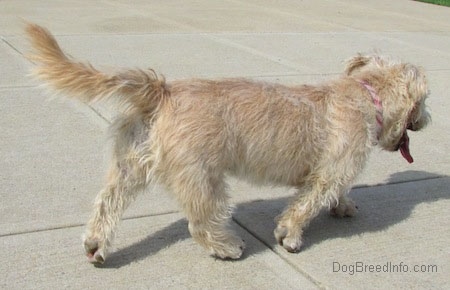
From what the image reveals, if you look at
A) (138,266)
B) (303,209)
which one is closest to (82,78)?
(138,266)

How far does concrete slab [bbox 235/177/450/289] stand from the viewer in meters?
3.92

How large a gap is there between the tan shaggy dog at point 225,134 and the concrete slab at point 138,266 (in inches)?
4.8

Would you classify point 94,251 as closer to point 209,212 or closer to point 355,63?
point 209,212

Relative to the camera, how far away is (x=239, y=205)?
4.85 metres

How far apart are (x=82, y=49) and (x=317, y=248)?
6.16m

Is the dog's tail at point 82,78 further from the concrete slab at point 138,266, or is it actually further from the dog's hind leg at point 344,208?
the dog's hind leg at point 344,208

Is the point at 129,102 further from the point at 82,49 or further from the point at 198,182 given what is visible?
the point at 82,49

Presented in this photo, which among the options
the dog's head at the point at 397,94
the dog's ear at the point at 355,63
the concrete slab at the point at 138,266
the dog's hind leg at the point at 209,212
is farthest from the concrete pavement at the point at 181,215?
the dog's ear at the point at 355,63

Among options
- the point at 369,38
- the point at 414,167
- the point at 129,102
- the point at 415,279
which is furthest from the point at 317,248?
the point at 369,38

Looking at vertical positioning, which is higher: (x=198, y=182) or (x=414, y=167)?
(x=198, y=182)

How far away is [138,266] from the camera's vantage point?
152 inches

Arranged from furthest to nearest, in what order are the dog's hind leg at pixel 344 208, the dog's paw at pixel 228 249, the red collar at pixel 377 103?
the dog's hind leg at pixel 344 208 < the red collar at pixel 377 103 < the dog's paw at pixel 228 249

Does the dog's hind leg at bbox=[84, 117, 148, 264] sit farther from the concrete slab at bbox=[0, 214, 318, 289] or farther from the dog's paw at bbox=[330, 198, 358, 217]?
the dog's paw at bbox=[330, 198, 358, 217]

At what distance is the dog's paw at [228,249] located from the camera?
3902 millimetres
